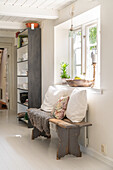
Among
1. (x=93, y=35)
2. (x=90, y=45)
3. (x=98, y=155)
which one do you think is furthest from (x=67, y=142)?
(x=93, y=35)

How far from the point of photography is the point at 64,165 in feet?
10.8

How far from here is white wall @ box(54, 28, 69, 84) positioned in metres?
4.96

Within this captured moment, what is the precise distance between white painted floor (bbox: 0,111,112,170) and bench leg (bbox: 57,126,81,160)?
9 cm

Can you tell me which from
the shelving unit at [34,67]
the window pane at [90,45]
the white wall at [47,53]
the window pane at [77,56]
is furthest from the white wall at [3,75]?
the window pane at [90,45]

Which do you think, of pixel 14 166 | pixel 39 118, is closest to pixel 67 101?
pixel 39 118

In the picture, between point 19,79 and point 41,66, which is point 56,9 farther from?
point 19,79

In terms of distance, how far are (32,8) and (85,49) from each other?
4.12 feet

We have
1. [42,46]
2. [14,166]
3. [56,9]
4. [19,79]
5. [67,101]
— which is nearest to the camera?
[14,166]

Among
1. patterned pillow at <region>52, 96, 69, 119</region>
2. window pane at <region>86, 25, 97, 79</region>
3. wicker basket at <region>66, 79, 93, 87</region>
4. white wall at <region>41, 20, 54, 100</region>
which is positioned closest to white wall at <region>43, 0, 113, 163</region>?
wicker basket at <region>66, 79, 93, 87</region>

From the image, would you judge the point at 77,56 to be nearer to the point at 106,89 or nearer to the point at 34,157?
the point at 106,89

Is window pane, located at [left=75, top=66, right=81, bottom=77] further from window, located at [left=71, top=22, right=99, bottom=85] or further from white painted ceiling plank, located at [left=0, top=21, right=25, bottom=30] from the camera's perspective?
white painted ceiling plank, located at [left=0, top=21, right=25, bottom=30]

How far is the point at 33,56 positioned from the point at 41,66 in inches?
11.4

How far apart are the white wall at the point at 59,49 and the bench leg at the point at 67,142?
1674 mm

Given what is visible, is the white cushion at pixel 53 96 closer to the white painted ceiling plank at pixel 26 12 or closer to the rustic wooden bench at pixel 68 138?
the rustic wooden bench at pixel 68 138
